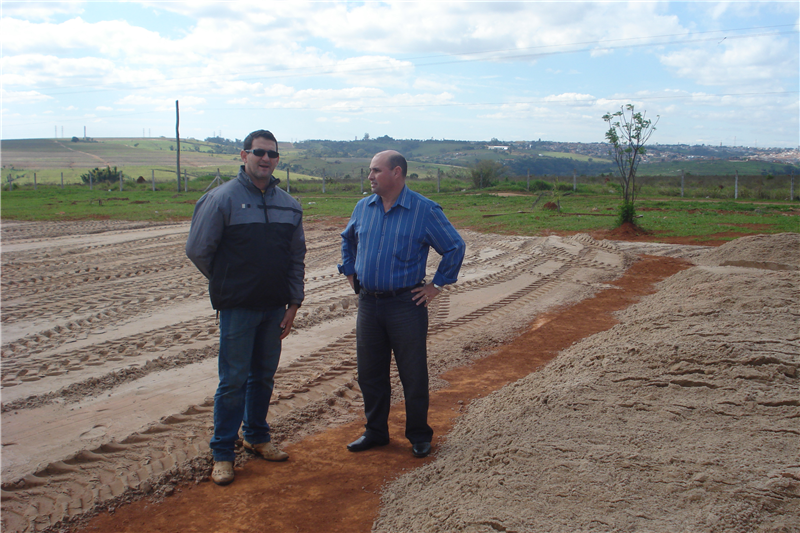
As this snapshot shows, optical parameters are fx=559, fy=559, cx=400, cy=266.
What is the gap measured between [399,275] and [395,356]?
0.56 m

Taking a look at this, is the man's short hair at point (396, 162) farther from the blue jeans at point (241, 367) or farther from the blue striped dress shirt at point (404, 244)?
the blue jeans at point (241, 367)

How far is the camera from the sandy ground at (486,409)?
2775mm

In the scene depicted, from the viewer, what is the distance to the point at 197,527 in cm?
308

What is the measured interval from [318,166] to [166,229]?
218 ft

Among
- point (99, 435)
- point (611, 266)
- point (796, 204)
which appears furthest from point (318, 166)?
point (99, 435)

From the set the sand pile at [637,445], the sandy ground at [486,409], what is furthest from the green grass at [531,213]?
the sand pile at [637,445]

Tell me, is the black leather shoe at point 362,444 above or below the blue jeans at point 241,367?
below

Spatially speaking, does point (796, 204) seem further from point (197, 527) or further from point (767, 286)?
point (197, 527)

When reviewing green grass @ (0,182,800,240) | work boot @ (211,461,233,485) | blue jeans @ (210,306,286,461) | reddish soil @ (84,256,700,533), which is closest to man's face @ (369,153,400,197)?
blue jeans @ (210,306,286,461)

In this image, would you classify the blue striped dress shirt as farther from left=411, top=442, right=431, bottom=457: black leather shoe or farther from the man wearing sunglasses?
left=411, top=442, right=431, bottom=457: black leather shoe

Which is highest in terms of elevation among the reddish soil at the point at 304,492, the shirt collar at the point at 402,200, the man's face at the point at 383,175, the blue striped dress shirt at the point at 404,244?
the man's face at the point at 383,175

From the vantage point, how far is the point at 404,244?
3.61 meters

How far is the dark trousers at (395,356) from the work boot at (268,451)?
614mm

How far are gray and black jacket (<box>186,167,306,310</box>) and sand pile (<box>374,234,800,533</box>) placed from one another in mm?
1494
